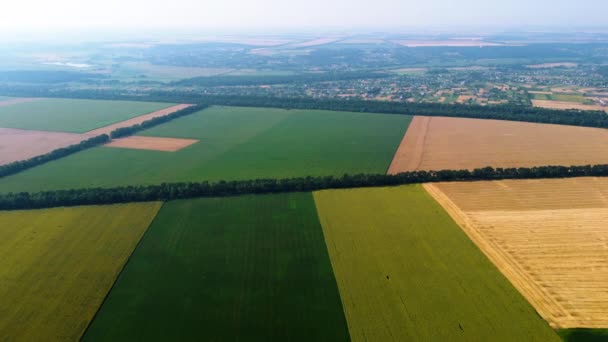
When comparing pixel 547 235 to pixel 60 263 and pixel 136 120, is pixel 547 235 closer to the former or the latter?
pixel 60 263

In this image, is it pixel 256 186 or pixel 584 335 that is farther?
pixel 256 186

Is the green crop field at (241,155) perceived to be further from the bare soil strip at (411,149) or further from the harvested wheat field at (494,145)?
the harvested wheat field at (494,145)

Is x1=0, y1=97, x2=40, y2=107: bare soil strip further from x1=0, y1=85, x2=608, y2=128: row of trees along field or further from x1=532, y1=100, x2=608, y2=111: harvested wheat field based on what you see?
x1=532, y1=100, x2=608, y2=111: harvested wheat field

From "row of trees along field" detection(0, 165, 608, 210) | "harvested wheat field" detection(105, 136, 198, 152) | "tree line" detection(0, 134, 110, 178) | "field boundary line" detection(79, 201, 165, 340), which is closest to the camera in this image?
"field boundary line" detection(79, 201, 165, 340)

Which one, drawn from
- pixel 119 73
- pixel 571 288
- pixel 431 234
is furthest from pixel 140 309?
pixel 119 73

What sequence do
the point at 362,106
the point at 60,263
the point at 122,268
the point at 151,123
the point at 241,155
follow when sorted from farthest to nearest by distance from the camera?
the point at 362,106
the point at 151,123
the point at 241,155
the point at 60,263
the point at 122,268

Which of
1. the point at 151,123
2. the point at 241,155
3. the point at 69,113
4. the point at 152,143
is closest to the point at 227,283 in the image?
the point at 241,155

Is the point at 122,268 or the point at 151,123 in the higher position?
the point at 151,123

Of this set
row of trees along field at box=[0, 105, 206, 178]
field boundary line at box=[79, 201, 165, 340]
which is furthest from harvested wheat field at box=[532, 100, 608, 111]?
field boundary line at box=[79, 201, 165, 340]

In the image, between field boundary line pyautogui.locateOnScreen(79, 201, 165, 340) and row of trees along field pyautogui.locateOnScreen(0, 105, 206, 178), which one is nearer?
field boundary line pyautogui.locateOnScreen(79, 201, 165, 340)
